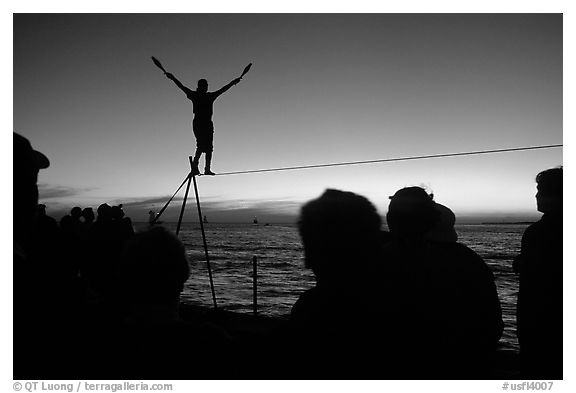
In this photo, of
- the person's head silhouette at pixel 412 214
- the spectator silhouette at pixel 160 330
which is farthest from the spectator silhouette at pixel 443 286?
the spectator silhouette at pixel 160 330

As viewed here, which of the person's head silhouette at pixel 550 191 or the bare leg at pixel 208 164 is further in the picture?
the bare leg at pixel 208 164

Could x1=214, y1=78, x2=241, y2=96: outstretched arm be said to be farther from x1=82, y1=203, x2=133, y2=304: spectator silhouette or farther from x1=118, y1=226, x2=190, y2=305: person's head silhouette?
x1=118, y1=226, x2=190, y2=305: person's head silhouette

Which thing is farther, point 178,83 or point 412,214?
point 178,83

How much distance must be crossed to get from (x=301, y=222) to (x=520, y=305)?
1788mm

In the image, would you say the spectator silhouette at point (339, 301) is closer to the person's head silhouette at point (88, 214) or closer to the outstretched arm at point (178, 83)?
the outstretched arm at point (178, 83)

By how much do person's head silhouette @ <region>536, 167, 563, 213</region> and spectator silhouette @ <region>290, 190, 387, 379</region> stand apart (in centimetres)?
152

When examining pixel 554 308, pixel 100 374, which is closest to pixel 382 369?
pixel 100 374

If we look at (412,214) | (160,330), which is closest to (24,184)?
(160,330)

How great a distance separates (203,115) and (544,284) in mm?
4630

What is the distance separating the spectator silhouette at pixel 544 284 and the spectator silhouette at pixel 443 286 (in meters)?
0.73

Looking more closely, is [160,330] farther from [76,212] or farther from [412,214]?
[76,212]

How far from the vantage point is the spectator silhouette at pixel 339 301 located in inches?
49.4

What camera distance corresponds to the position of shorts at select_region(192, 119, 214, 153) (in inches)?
235

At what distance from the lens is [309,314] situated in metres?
1.26
